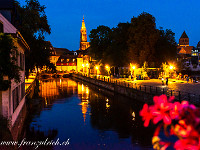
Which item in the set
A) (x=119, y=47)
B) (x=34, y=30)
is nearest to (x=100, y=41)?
(x=119, y=47)

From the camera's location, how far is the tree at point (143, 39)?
52312 mm

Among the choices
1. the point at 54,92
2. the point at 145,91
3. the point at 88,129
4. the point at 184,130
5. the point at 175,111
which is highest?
the point at 175,111

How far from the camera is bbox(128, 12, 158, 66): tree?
5231 centimetres

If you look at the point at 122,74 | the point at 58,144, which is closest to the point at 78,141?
the point at 58,144

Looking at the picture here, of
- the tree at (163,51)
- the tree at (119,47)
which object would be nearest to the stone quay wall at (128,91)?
the tree at (119,47)

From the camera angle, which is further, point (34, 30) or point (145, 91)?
point (34, 30)

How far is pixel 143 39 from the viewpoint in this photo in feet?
175

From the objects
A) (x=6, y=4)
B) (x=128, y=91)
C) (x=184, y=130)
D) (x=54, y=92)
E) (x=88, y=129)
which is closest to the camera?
(x=184, y=130)

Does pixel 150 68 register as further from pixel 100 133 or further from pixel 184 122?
pixel 184 122

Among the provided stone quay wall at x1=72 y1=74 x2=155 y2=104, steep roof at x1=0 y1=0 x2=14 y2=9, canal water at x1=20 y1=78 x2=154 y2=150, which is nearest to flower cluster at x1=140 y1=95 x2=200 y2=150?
canal water at x1=20 y1=78 x2=154 y2=150

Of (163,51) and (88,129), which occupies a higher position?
(163,51)

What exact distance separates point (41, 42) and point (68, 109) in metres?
14.2

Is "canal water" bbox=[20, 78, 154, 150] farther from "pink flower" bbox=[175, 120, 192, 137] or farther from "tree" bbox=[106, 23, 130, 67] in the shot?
"tree" bbox=[106, 23, 130, 67]

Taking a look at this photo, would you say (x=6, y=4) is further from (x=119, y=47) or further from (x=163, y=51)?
(x=119, y=47)
